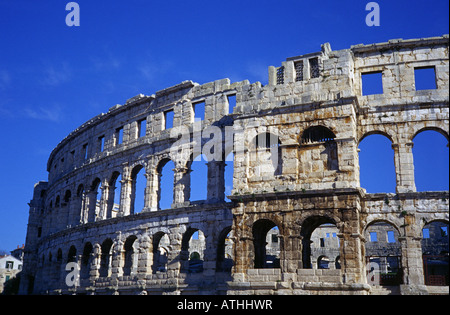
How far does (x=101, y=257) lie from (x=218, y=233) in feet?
28.3

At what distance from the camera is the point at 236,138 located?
21.0 metres

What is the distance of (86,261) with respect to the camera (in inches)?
1161

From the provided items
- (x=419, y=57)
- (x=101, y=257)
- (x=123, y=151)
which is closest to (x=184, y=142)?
(x=123, y=151)

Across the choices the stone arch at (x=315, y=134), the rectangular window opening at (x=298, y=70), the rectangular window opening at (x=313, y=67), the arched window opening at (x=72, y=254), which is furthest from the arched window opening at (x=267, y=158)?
the arched window opening at (x=72, y=254)

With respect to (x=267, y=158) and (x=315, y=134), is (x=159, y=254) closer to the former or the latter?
(x=267, y=158)

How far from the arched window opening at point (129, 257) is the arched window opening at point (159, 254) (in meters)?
1.21

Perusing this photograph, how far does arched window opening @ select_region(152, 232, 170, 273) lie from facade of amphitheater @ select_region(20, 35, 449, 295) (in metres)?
0.12

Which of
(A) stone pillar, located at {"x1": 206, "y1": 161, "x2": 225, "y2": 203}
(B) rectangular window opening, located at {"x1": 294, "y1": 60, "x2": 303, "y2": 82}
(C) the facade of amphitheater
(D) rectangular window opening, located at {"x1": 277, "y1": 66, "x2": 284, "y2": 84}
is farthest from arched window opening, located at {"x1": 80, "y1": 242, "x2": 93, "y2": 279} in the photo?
(B) rectangular window opening, located at {"x1": 294, "y1": 60, "x2": 303, "y2": 82}

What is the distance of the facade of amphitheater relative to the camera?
1877 cm

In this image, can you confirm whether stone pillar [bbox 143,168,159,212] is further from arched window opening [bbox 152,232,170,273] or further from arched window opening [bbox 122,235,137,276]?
arched window opening [bbox 122,235,137,276]

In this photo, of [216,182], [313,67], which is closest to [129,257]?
[216,182]
